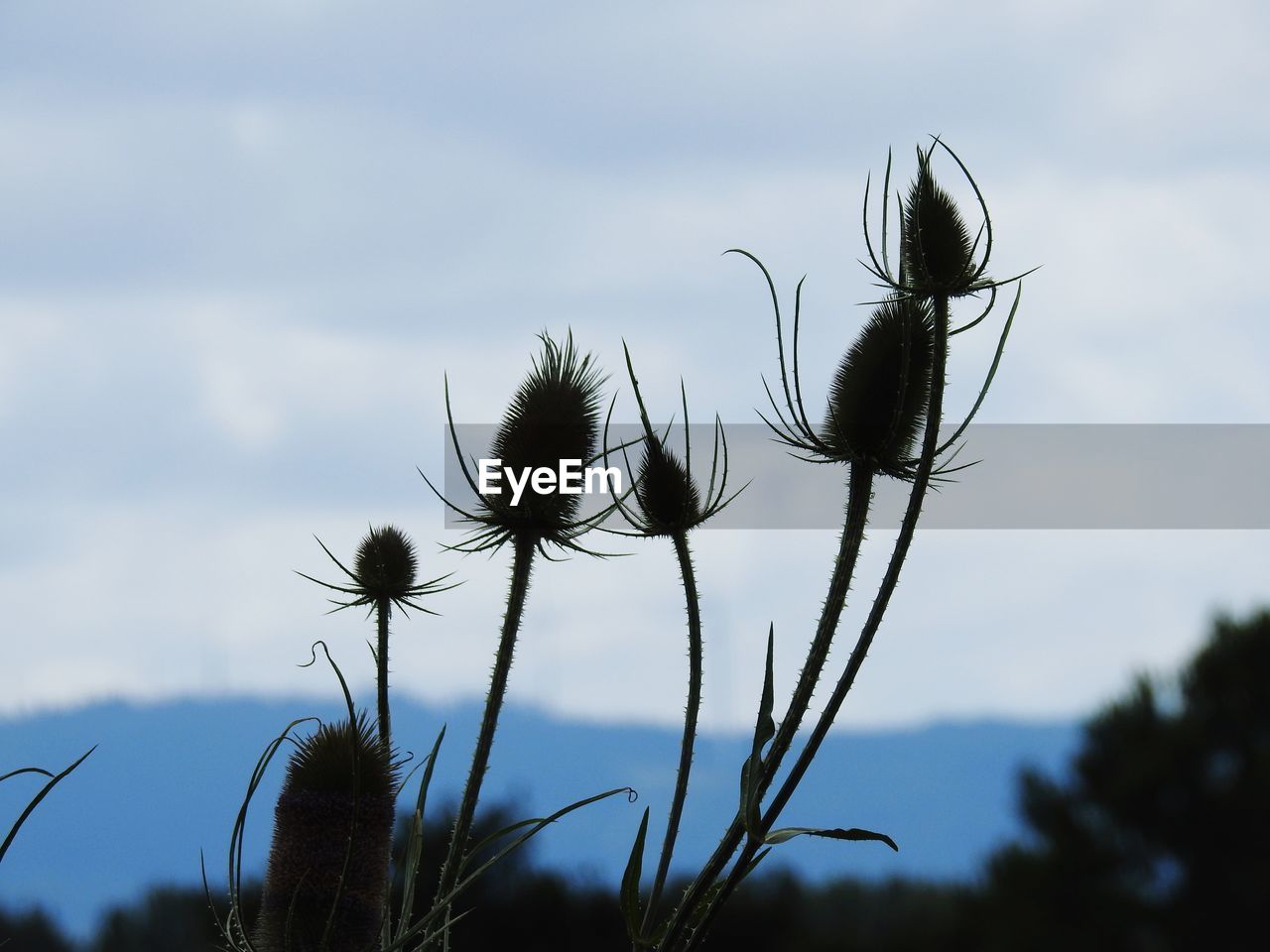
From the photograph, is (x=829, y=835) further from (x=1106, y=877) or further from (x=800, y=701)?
(x=1106, y=877)

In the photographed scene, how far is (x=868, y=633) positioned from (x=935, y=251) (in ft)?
4.19

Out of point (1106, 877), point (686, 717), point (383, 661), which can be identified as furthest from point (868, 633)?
point (1106, 877)

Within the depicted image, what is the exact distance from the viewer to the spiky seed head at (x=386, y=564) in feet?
15.0

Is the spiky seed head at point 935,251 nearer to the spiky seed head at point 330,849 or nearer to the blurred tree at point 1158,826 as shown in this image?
the spiky seed head at point 330,849

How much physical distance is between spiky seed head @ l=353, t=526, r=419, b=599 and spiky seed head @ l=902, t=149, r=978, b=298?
2170 mm

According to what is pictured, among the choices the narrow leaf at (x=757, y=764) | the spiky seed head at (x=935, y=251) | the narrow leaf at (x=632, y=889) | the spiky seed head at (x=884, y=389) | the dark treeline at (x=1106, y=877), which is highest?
the spiky seed head at (x=935, y=251)

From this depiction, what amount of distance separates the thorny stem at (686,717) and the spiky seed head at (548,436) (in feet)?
1.34

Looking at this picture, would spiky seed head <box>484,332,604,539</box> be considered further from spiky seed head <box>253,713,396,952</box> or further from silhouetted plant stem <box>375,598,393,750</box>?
spiky seed head <box>253,713,396,952</box>

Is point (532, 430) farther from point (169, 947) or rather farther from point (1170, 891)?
point (1170, 891)

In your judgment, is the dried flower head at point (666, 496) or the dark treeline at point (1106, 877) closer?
the dried flower head at point (666, 496)

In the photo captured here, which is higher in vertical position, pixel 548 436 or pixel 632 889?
pixel 548 436

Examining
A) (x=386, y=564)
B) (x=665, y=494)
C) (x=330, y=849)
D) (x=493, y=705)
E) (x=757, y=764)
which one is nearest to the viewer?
(x=330, y=849)

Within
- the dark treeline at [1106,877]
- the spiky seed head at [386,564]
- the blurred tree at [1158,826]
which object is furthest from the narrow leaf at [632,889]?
the blurred tree at [1158,826]

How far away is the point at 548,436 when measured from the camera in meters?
4.07
